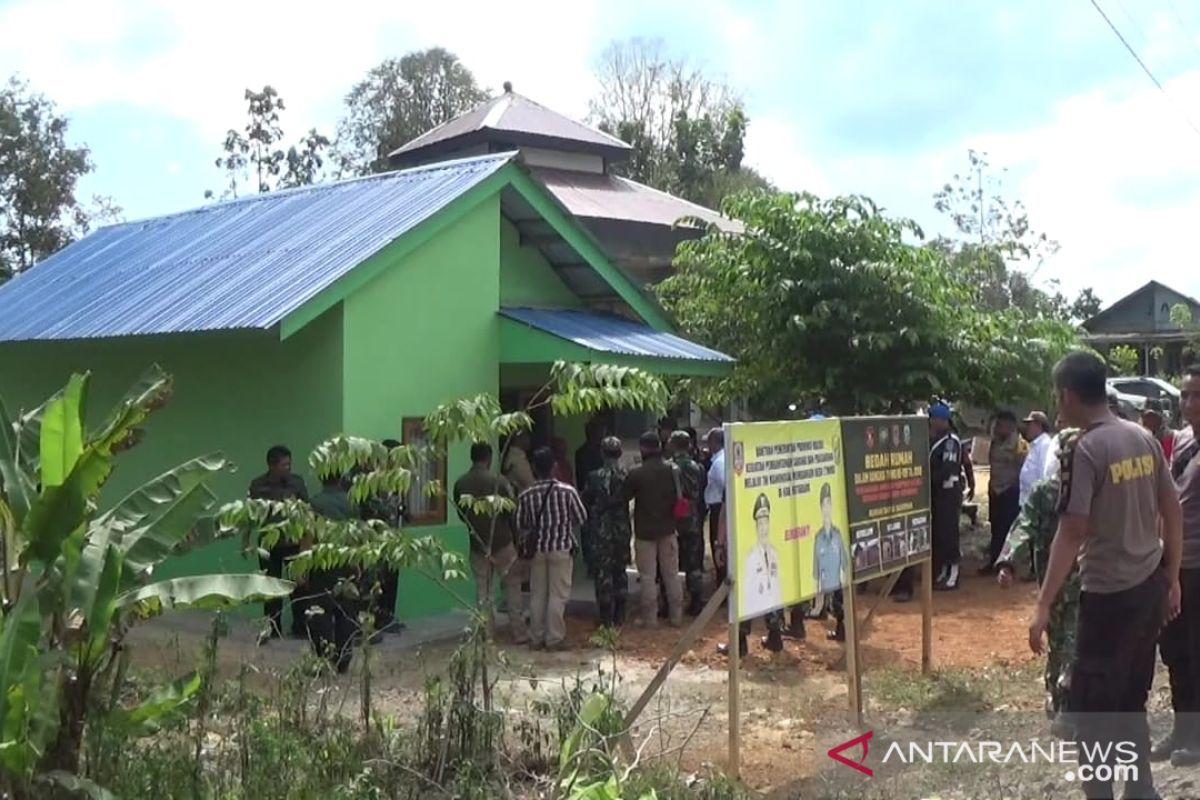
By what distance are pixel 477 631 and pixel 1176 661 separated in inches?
142

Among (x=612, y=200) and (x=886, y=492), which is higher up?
(x=612, y=200)

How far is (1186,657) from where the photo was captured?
6316 millimetres

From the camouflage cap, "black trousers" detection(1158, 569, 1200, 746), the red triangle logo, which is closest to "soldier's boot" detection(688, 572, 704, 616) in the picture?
the red triangle logo

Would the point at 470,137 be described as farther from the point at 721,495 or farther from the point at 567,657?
the point at 567,657

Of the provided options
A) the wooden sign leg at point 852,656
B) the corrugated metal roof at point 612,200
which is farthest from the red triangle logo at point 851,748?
the corrugated metal roof at point 612,200

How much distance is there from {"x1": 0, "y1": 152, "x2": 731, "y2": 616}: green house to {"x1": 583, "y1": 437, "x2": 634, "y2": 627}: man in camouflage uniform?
113cm

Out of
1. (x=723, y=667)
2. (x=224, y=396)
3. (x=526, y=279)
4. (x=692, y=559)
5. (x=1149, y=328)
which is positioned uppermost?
(x=1149, y=328)

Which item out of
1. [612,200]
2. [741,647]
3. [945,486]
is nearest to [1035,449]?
[945,486]

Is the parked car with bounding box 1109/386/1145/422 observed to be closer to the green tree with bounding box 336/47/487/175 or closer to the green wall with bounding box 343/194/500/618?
the green wall with bounding box 343/194/500/618

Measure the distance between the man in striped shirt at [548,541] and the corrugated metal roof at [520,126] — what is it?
1310 centimetres

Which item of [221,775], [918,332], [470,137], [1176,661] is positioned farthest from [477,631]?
[470,137]

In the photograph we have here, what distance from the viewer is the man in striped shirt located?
10.3 m

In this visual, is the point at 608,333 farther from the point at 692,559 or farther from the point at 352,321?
the point at 352,321

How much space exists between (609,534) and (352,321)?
3015 millimetres
